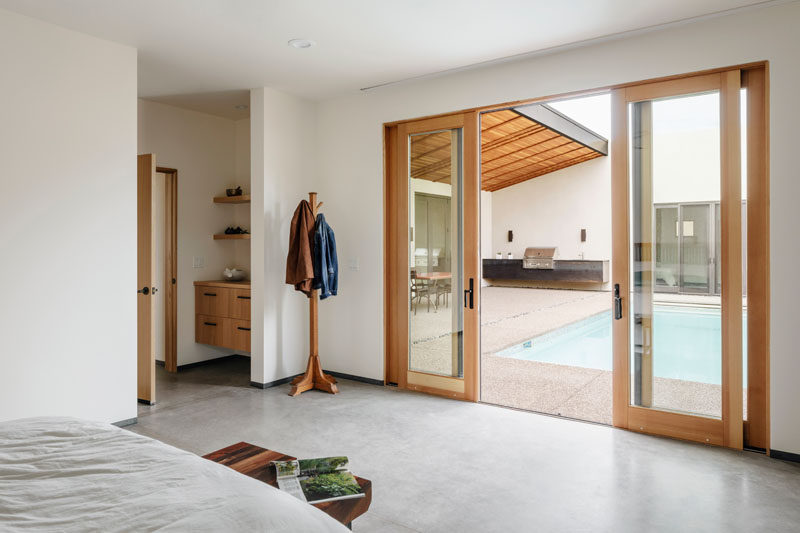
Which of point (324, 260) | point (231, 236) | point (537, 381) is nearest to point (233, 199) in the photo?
point (231, 236)

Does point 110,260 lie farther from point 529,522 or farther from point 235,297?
point 529,522

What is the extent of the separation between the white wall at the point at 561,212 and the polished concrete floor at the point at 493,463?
10.2 metres

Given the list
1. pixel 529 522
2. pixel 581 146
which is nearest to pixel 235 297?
pixel 529 522

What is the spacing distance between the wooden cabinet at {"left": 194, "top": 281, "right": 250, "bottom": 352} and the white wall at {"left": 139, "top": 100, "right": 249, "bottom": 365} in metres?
0.12

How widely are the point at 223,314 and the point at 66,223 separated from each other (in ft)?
7.36

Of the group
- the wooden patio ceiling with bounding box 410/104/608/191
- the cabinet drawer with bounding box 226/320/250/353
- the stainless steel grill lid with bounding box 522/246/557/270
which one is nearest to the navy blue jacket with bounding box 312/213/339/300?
the wooden patio ceiling with bounding box 410/104/608/191

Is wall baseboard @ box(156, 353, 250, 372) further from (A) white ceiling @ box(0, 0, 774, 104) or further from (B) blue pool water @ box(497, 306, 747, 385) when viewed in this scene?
(B) blue pool water @ box(497, 306, 747, 385)

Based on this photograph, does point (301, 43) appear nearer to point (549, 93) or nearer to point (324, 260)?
point (324, 260)

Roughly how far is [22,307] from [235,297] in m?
2.24

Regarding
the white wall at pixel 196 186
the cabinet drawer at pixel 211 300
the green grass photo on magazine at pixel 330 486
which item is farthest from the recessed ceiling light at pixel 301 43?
the green grass photo on magazine at pixel 330 486

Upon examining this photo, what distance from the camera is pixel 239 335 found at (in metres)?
5.43

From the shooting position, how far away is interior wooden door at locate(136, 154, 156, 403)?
14.3 ft

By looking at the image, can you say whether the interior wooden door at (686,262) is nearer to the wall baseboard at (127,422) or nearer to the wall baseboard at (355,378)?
the wall baseboard at (355,378)

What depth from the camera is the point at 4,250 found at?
3217 millimetres
